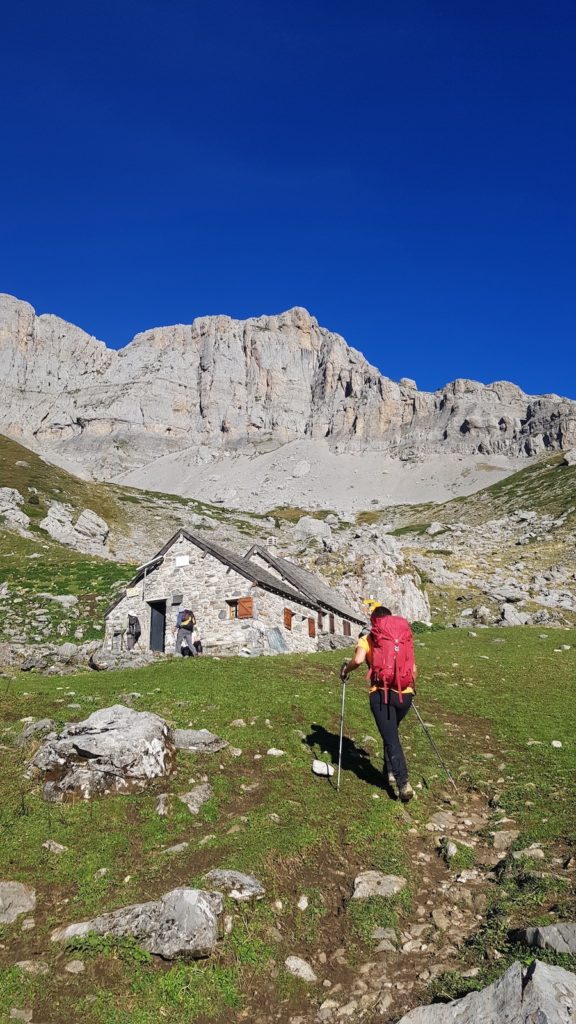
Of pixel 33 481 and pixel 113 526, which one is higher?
pixel 33 481

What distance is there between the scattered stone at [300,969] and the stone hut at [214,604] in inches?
1025

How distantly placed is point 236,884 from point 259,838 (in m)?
1.44

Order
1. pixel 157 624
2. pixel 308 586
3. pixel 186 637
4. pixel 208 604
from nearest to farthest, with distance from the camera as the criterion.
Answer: pixel 186 637
pixel 208 604
pixel 157 624
pixel 308 586

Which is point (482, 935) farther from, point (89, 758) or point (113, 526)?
point (113, 526)

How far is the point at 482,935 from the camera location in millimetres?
7559

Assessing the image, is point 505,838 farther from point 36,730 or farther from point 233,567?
point 233,567

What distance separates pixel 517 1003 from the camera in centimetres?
540

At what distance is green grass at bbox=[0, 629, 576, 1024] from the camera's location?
7.07 meters

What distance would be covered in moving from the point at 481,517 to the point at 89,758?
6562 inches

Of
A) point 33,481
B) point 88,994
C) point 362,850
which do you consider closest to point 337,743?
point 362,850

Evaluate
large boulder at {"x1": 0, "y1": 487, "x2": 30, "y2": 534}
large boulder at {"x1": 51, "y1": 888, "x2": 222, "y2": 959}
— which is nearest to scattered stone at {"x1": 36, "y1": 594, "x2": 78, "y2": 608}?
large boulder at {"x1": 0, "y1": 487, "x2": 30, "y2": 534}

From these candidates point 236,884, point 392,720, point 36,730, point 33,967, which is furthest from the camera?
point 36,730

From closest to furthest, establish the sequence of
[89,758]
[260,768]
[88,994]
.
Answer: [88,994] → [89,758] → [260,768]

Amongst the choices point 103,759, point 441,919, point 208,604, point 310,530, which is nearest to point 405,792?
point 441,919
